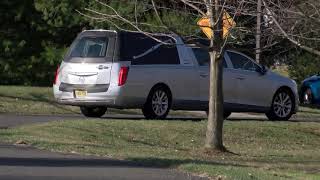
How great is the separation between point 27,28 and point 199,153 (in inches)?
682

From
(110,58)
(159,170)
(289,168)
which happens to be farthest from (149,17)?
(159,170)

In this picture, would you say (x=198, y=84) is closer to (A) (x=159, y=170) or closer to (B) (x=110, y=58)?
(B) (x=110, y=58)

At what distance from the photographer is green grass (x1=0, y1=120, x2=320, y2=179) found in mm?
12539

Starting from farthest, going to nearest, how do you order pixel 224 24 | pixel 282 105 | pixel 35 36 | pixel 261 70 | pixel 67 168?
pixel 35 36 < pixel 282 105 < pixel 261 70 < pixel 224 24 < pixel 67 168

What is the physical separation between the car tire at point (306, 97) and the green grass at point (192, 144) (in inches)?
475

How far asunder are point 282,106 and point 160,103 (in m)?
3.40

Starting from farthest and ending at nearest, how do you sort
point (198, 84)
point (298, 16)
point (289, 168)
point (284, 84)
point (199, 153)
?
point (284, 84), point (198, 84), point (199, 153), point (289, 168), point (298, 16)

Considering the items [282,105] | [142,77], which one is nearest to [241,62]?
[282,105]

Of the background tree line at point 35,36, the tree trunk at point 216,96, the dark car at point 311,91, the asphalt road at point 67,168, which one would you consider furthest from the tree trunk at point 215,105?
the dark car at point 311,91

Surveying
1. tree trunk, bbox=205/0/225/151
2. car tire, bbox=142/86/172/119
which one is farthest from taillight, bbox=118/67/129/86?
tree trunk, bbox=205/0/225/151

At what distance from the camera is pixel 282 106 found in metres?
20.2

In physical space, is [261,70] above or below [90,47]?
below

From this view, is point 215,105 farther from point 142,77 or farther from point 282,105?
point 282,105

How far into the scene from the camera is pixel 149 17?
2173cm
